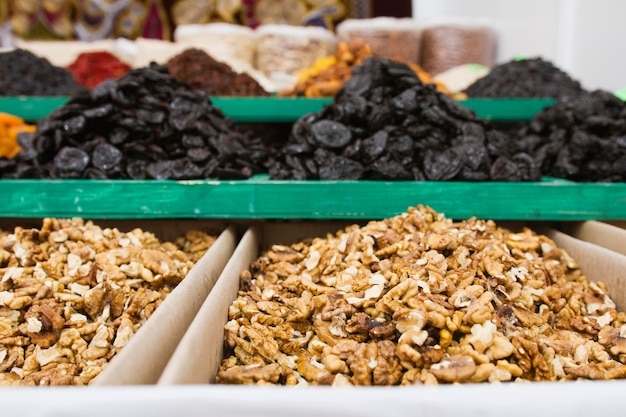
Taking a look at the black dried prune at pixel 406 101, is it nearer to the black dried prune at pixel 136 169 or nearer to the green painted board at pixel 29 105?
the black dried prune at pixel 136 169

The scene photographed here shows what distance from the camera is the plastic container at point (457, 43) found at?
398cm

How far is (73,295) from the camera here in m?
1.10

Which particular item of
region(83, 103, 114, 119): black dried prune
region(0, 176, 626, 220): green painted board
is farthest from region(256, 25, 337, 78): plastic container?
region(0, 176, 626, 220): green painted board

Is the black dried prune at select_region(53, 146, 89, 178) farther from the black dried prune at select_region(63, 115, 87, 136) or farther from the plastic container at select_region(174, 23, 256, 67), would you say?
the plastic container at select_region(174, 23, 256, 67)

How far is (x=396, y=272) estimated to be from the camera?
3.64 feet

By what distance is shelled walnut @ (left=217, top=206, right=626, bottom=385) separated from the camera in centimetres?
87

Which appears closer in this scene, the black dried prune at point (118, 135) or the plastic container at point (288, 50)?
the black dried prune at point (118, 135)

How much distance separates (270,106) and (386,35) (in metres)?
1.91

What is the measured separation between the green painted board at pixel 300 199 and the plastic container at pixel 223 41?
2470 millimetres

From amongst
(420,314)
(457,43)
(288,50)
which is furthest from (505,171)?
(457,43)

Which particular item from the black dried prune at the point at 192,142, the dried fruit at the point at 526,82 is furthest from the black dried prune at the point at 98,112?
the dried fruit at the point at 526,82

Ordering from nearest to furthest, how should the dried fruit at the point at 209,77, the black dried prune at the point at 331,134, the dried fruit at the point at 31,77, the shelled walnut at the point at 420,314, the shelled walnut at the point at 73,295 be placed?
the shelled walnut at the point at 420,314, the shelled walnut at the point at 73,295, the black dried prune at the point at 331,134, the dried fruit at the point at 209,77, the dried fruit at the point at 31,77

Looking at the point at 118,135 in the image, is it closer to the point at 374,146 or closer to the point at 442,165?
the point at 374,146

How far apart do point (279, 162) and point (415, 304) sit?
0.85m
